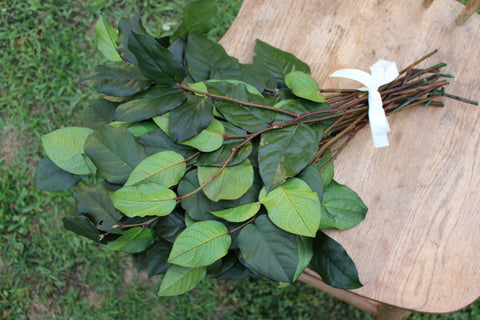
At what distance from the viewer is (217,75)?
0.87m

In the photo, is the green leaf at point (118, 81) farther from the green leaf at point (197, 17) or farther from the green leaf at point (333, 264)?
the green leaf at point (333, 264)

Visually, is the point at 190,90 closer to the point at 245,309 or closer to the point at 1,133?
the point at 245,309

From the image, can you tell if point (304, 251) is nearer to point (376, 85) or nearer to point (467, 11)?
point (376, 85)

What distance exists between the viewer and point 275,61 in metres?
0.94

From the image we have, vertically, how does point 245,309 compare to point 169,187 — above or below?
below

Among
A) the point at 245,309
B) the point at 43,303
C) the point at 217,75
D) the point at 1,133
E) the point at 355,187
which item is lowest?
the point at 43,303

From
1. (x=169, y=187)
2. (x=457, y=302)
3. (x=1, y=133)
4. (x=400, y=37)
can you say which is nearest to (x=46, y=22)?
(x=1, y=133)

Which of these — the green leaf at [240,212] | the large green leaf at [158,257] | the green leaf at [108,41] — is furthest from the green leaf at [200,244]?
the green leaf at [108,41]

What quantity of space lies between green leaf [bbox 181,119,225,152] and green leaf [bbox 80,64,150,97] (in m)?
0.17

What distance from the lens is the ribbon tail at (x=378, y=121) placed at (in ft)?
2.84

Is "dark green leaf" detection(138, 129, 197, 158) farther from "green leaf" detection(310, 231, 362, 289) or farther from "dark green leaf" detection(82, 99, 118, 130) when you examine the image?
"green leaf" detection(310, 231, 362, 289)

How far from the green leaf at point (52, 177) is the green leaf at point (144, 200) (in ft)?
0.78

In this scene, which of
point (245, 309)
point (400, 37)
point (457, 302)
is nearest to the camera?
point (457, 302)

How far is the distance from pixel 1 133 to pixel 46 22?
21.7 inches
